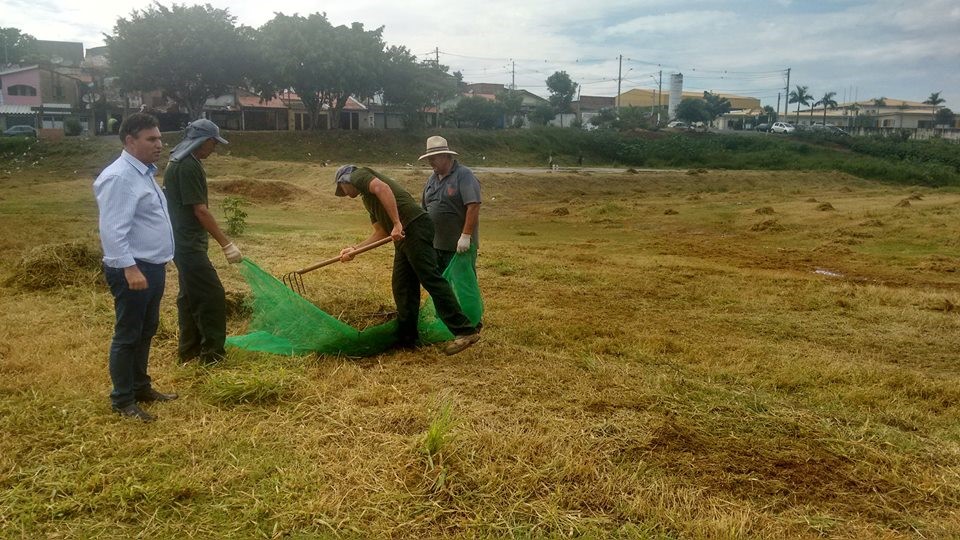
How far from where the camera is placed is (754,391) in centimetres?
470

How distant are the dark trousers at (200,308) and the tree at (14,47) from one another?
5708cm

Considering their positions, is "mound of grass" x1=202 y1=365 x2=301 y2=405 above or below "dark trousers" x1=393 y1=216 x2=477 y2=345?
below

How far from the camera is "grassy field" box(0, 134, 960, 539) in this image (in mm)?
3096

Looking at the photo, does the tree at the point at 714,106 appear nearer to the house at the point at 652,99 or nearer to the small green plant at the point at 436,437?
the house at the point at 652,99

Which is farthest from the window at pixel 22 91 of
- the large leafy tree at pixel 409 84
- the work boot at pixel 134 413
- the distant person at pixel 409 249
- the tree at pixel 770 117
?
the tree at pixel 770 117

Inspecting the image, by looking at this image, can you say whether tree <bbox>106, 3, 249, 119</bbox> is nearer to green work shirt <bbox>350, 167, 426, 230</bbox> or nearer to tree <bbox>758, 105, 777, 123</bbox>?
green work shirt <bbox>350, 167, 426, 230</bbox>

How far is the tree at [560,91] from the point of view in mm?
59594

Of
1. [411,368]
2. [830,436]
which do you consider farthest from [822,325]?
[411,368]

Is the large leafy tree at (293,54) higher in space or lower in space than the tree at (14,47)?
lower

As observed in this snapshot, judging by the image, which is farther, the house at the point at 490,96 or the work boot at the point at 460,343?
the house at the point at 490,96

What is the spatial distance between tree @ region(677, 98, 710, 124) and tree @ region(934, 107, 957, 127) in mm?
34665

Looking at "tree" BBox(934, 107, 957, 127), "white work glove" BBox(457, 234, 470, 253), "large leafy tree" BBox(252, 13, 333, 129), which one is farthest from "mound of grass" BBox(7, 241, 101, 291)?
"tree" BBox(934, 107, 957, 127)

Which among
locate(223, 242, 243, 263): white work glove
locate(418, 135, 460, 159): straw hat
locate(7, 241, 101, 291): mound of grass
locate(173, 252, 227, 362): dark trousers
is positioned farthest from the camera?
locate(7, 241, 101, 291): mound of grass

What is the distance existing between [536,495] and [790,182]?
33.0 metres
